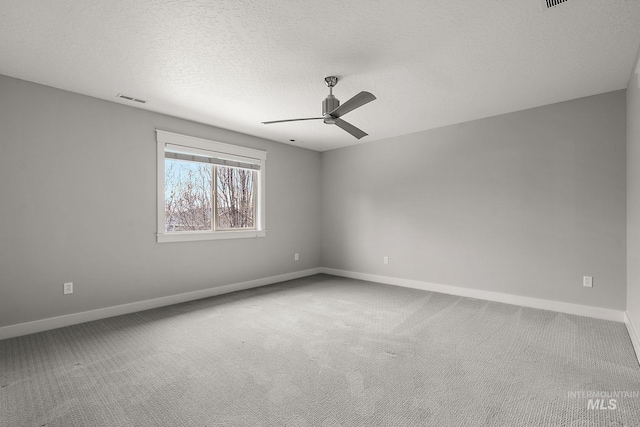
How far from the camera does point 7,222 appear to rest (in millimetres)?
2889

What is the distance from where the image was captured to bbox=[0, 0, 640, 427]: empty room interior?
1.98 meters

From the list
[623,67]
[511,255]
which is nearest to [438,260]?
Answer: [511,255]

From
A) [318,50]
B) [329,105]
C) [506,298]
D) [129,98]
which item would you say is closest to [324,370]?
[329,105]

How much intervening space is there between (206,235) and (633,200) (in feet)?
15.8

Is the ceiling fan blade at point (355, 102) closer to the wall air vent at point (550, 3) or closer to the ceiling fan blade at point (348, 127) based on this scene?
the ceiling fan blade at point (348, 127)

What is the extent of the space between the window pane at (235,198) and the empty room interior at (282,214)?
0.12 ft

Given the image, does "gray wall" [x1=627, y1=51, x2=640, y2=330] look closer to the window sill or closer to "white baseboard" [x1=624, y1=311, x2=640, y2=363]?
"white baseboard" [x1=624, y1=311, x2=640, y2=363]

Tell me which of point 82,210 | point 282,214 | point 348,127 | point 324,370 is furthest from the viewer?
point 282,214

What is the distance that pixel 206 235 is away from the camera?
4.38m

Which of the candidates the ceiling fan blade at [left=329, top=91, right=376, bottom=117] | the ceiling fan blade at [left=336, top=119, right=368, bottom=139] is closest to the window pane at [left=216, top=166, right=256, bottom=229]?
the ceiling fan blade at [left=336, top=119, right=368, bottom=139]

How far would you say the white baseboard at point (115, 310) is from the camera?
9.65 ft

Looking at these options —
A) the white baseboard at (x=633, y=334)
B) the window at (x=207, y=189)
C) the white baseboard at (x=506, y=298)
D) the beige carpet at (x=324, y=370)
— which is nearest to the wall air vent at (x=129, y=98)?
the window at (x=207, y=189)

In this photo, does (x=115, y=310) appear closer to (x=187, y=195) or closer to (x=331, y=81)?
(x=187, y=195)

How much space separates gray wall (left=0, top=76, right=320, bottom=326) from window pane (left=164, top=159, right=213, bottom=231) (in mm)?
306
